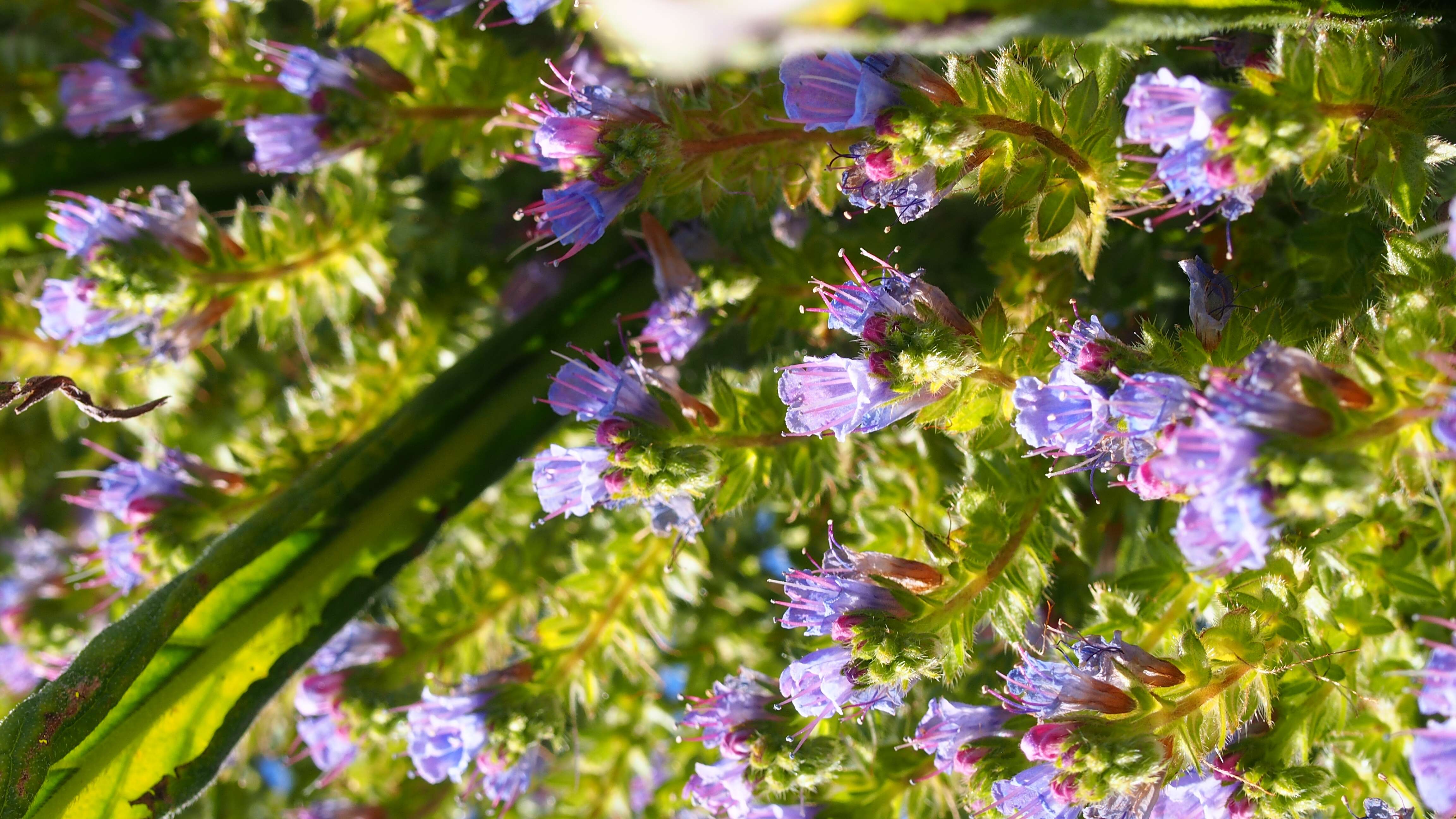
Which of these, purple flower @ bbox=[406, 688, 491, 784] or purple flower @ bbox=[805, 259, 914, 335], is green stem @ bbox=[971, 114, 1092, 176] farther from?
purple flower @ bbox=[406, 688, 491, 784]

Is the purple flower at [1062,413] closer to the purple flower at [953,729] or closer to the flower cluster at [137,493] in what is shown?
the purple flower at [953,729]

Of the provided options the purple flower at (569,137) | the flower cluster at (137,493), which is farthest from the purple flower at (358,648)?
the purple flower at (569,137)

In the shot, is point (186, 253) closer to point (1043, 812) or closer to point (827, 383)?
point (827, 383)

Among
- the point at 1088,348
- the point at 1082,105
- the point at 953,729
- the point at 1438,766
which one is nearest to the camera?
the point at 1438,766

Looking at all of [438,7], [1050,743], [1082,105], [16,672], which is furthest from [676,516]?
[16,672]

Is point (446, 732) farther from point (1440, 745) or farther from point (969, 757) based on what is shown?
point (1440, 745)

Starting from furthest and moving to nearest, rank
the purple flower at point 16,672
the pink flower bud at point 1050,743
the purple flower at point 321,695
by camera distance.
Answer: the purple flower at point 16,672 < the purple flower at point 321,695 < the pink flower bud at point 1050,743

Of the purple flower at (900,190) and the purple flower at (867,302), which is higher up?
the purple flower at (900,190)
